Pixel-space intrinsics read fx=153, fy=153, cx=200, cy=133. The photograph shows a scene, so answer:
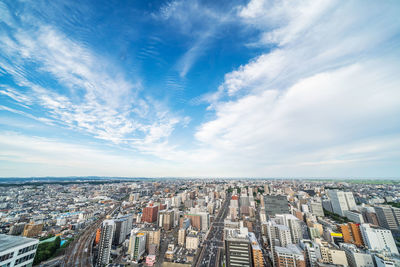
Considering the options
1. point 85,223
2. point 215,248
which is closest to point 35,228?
point 85,223

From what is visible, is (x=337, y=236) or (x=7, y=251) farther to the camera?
(x=337, y=236)

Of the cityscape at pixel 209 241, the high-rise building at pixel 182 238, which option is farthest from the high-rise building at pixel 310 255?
the high-rise building at pixel 182 238

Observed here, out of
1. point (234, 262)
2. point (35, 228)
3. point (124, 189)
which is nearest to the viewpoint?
point (234, 262)

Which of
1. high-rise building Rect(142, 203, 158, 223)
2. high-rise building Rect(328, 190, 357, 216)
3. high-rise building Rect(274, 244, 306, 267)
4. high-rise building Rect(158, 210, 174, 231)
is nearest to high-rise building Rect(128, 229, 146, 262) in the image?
high-rise building Rect(158, 210, 174, 231)

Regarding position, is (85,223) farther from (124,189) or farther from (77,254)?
(124,189)

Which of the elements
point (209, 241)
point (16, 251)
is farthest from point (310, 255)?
point (16, 251)

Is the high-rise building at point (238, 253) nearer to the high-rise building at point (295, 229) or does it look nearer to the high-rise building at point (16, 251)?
the high-rise building at point (295, 229)

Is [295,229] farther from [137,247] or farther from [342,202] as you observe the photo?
[137,247]

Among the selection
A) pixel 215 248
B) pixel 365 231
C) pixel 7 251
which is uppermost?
pixel 7 251
